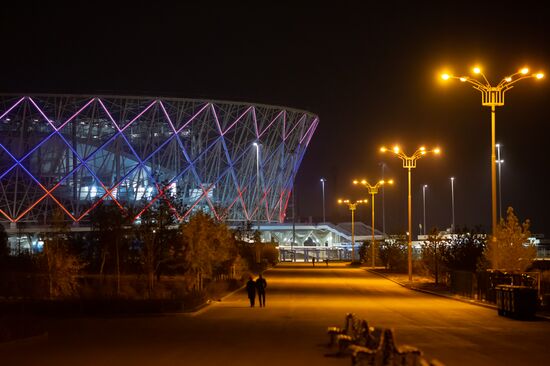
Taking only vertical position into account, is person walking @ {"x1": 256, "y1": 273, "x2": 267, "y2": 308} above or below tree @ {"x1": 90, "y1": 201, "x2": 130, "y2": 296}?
below

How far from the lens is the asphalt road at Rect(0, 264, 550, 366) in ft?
49.8

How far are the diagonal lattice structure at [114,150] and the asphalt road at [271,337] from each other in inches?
2407

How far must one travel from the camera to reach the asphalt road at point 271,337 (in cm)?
1519

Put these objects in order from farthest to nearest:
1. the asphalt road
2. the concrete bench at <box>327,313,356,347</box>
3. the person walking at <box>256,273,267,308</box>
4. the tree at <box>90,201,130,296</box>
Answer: the tree at <box>90,201,130,296</box>, the person walking at <box>256,273,267,308</box>, the concrete bench at <box>327,313,356,347</box>, the asphalt road

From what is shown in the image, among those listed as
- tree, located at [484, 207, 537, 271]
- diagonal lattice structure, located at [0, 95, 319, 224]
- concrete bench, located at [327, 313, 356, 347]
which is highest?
diagonal lattice structure, located at [0, 95, 319, 224]

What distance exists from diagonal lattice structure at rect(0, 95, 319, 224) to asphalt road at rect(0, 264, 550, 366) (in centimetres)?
6113

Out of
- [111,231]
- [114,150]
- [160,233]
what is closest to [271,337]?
[160,233]

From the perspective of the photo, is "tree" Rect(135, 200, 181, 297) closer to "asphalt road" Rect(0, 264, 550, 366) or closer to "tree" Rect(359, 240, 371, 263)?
"asphalt road" Rect(0, 264, 550, 366)

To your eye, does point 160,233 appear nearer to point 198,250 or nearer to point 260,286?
point 198,250

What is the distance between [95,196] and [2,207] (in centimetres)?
990

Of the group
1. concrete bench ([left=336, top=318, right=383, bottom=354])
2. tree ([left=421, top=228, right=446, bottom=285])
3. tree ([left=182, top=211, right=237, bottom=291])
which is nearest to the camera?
concrete bench ([left=336, top=318, right=383, bottom=354])

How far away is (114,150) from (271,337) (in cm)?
7903

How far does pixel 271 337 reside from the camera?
19.0 meters

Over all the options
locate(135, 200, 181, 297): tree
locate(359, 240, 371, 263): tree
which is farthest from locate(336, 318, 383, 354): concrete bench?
locate(359, 240, 371, 263): tree
